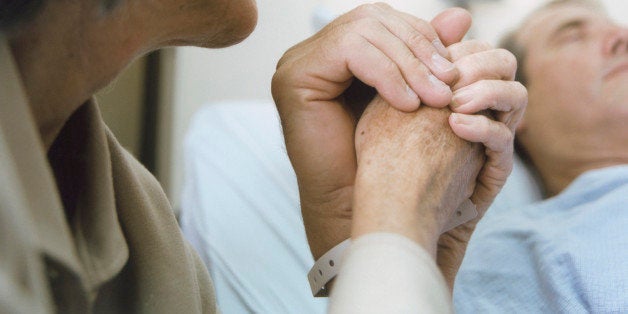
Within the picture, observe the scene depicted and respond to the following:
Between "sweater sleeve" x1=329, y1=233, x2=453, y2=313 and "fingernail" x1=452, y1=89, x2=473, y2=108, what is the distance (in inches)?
9.1

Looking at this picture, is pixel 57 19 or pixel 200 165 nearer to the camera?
pixel 57 19

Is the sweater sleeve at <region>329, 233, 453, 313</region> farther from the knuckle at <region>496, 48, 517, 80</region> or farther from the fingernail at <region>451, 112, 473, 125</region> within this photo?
Result: the knuckle at <region>496, 48, 517, 80</region>

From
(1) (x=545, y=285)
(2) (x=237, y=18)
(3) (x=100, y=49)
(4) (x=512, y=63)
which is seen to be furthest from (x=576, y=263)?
(3) (x=100, y=49)

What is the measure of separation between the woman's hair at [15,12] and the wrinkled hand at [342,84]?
0.36 metres

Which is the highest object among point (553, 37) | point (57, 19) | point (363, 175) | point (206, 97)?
point (57, 19)

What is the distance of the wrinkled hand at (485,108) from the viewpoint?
75 cm

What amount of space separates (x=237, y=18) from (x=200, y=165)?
847mm

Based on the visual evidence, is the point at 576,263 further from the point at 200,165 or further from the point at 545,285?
the point at 200,165

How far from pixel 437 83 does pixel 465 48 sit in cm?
10

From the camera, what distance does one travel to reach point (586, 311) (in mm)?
958

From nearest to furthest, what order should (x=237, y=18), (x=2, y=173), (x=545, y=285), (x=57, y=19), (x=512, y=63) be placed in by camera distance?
(x=2, y=173) < (x=57, y=19) < (x=237, y=18) < (x=512, y=63) < (x=545, y=285)

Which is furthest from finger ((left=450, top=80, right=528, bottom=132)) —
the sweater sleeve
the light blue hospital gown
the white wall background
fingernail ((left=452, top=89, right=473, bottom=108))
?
the white wall background

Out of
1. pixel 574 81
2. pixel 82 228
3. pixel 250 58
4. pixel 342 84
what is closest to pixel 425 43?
pixel 342 84

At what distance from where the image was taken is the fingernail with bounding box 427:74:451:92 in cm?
74
